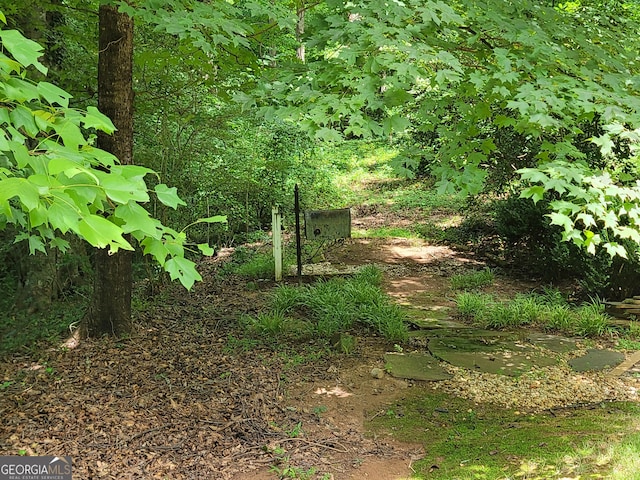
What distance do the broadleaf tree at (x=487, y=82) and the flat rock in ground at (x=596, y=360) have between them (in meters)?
1.73

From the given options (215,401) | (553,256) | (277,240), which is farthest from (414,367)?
(553,256)

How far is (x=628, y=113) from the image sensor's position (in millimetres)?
3076

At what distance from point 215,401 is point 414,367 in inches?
70.2

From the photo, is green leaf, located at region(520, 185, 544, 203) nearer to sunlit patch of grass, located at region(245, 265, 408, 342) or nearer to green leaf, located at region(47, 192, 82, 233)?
green leaf, located at region(47, 192, 82, 233)

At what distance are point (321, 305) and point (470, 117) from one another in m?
2.87

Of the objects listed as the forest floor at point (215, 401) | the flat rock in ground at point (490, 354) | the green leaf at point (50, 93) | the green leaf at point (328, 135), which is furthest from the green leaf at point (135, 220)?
the flat rock in ground at point (490, 354)

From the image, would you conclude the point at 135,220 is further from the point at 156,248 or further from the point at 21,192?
the point at 21,192

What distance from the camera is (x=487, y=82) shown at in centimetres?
353

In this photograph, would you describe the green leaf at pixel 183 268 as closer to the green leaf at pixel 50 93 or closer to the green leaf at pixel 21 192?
the green leaf at pixel 21 192

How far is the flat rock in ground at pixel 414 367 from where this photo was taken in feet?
14.8

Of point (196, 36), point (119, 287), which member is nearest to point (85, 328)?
point (119, 287)

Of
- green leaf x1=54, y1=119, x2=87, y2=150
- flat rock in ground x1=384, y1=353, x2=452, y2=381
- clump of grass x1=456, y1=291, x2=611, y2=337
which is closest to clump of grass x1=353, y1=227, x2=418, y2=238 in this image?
clump of grass x1=456, y1=291, x2=611, y2=337

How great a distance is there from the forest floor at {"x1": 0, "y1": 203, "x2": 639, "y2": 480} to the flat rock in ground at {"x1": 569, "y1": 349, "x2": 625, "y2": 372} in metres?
0.20

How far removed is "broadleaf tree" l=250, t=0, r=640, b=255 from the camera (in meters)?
2.83
